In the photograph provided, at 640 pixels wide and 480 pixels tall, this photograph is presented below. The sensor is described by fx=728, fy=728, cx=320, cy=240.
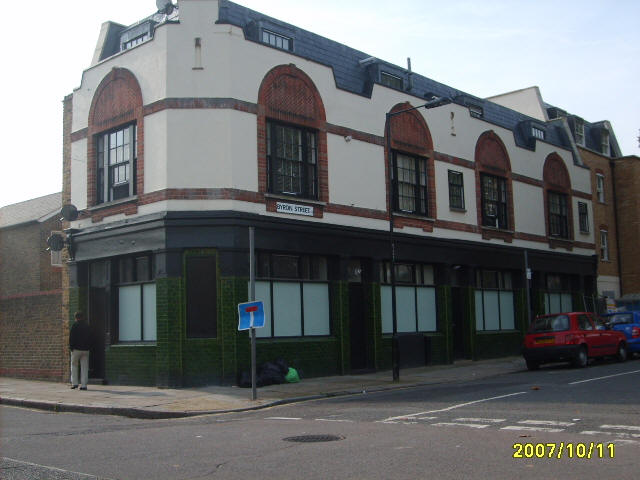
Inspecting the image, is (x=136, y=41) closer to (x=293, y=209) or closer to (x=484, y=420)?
(x=293, y=209)

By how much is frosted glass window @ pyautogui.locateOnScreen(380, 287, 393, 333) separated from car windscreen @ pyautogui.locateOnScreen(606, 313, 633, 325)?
8.36m

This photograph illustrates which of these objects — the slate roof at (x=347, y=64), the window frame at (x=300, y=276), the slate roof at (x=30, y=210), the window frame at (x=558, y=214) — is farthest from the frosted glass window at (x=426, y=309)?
the slate roof at (x=30, y=210)

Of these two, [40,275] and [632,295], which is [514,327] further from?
[40,275]

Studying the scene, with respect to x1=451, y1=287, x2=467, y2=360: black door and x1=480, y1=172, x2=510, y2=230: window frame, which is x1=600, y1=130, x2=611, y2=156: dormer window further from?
x1=451, y1=287, x2=467, y2=360: black door

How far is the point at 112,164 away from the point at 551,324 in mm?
13499

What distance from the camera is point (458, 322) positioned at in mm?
26266

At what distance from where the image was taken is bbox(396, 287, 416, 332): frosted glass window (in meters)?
23.4

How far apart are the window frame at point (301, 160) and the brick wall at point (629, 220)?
934 inches

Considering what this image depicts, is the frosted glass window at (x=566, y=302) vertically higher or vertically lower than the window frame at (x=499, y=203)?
lower

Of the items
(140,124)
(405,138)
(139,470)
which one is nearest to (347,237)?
(405,138)

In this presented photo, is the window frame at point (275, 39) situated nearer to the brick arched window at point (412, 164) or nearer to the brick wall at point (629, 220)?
the brick arched window at point (412, 164)

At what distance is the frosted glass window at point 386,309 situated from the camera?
74.3ft

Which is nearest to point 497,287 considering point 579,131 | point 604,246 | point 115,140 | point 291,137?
point 604,246

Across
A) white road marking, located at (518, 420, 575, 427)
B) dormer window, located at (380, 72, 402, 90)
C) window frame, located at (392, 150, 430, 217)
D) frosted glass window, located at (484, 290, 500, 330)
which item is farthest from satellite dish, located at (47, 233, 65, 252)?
frosted glass window, located at (484, 290, 500, 330)
